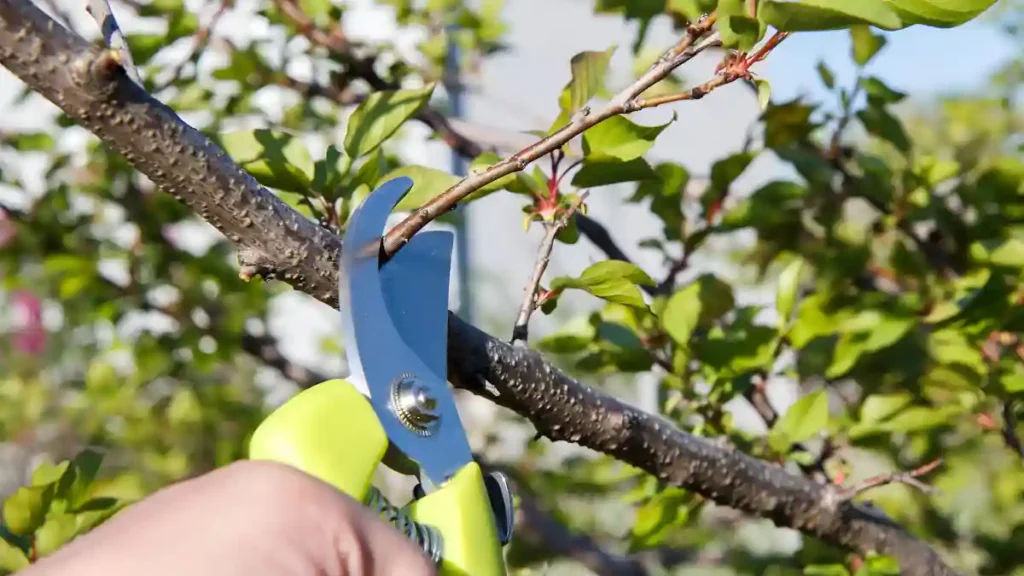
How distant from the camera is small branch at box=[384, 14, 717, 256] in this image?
528 mm

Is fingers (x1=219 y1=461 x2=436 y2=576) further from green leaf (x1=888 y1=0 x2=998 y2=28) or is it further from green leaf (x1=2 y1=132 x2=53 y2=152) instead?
green leaf (x1=2 y1=132 x2=53 y2=152)

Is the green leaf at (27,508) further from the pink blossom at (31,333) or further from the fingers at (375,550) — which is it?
the pink blossom at (31,333)

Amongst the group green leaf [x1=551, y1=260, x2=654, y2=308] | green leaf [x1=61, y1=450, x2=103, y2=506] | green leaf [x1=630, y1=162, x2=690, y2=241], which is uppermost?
green leaf [x1=551, y1=260, x2=654, y2=308]

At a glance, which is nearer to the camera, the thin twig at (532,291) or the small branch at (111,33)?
the small branch at (111,33)

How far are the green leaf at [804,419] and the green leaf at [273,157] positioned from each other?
0.44m

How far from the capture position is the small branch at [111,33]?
1.57 feet

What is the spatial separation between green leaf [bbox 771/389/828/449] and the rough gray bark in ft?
0.16

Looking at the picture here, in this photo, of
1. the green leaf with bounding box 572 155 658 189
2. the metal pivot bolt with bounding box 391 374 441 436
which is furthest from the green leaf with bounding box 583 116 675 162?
the metal pivot bolt with bounding box 391 374 441 436

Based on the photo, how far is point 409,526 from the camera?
0.51 metres

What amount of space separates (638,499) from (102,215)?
43.6 inches

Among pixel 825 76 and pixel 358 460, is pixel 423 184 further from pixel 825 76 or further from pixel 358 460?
pixel 825 76

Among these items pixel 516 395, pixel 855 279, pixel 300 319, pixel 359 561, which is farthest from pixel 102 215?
pixel 300 319

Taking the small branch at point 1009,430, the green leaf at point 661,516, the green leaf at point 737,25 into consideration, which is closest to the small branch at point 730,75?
the green leaf at point 737,25

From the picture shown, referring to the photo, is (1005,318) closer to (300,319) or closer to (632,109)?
(632,109)
